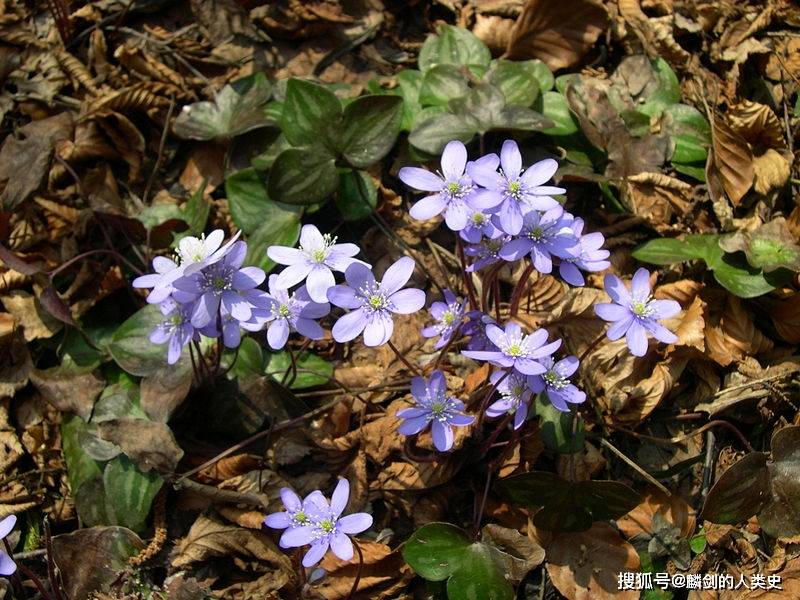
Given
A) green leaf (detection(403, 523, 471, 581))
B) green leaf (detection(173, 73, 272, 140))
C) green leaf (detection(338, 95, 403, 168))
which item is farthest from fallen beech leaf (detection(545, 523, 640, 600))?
green leaf (detection(173, 73, 272, 140))

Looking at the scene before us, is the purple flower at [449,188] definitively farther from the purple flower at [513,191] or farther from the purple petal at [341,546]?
the purple petal at [341,546]

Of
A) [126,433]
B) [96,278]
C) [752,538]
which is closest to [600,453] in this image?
[752,538]

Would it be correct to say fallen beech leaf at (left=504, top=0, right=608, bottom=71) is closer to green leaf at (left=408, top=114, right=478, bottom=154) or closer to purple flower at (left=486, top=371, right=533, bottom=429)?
green leaf at (left=408, top=114, right=478, bottom=154)

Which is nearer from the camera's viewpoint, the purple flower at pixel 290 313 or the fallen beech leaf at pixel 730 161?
the purple flower at pixel 290 313

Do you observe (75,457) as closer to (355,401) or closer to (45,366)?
(45,366)

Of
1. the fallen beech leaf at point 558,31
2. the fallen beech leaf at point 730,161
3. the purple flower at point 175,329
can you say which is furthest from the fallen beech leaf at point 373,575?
the fallen beech leaf at point 558,31

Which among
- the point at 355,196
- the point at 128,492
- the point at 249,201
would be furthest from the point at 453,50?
the point at 128,492
